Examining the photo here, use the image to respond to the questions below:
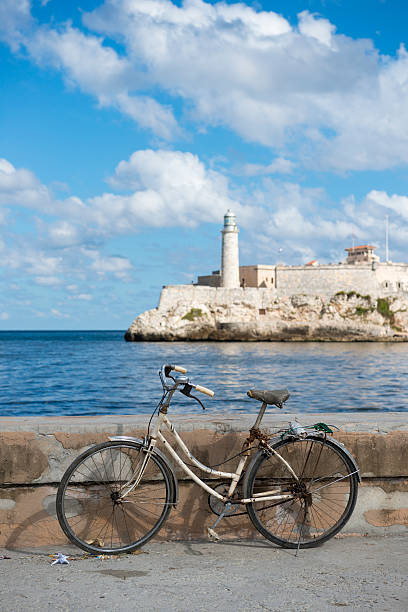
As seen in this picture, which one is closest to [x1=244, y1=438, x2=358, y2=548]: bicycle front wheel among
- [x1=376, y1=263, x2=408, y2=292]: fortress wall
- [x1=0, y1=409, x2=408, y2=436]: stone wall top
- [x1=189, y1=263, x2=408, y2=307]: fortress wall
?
[x1=0, y1=409, x2=408, y2=436]: stone wall top

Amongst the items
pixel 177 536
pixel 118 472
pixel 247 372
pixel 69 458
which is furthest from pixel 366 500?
pixel 247 372

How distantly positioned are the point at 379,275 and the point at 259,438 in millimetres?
82228

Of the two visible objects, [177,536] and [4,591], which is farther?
[177,536]

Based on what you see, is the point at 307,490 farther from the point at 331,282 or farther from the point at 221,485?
the point at 331,282

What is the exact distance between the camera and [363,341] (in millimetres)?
81438

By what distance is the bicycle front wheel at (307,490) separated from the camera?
4.09 metres

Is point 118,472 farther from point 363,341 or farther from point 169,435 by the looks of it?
point 363,341

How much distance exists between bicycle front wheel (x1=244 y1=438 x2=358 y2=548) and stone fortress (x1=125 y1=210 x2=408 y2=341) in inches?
2985

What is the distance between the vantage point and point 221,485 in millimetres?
4078

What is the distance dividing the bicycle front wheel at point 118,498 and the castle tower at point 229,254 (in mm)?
75830

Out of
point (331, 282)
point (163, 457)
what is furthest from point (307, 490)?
point (331, 282)

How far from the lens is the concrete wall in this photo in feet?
13.3

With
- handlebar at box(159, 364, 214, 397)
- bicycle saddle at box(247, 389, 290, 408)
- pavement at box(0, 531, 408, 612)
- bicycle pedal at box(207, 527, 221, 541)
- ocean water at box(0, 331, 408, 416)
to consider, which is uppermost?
handlebar at box(159, 364, 214, 397)

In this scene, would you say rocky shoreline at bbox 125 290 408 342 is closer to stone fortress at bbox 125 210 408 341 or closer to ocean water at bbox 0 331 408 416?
stone fortress at bbox 125 210 408 341
